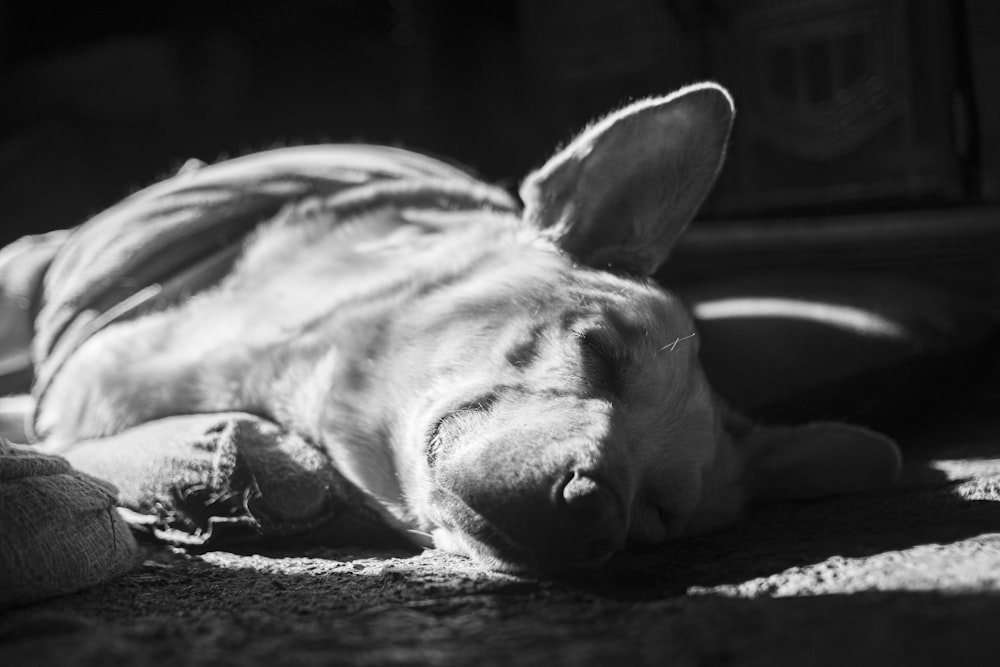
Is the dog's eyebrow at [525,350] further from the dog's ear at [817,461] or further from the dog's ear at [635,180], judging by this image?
the dog's ear at [817,461]

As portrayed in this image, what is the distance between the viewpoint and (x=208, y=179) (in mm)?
2543

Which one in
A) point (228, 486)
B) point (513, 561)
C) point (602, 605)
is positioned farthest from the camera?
point (228, 486)

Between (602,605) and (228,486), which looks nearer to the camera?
(602,605)

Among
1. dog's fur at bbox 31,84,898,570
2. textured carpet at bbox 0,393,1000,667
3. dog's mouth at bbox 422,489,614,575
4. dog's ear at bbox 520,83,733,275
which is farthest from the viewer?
dog's ear at bbox 520,83,733,275

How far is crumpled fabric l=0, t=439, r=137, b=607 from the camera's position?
134 cm

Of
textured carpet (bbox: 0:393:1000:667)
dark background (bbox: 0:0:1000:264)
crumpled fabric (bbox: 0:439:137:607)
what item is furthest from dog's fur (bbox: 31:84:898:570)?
dark background (bbox: 0:0:1000:264)

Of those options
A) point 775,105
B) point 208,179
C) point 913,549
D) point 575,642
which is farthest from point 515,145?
point 575,642

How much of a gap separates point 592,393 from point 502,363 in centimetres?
17

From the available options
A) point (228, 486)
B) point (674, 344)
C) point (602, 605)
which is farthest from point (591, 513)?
point (228, 486)

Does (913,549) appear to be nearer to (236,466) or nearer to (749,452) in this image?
(749,452)

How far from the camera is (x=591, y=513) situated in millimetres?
1392

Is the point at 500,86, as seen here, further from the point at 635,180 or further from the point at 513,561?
the point at 513,561

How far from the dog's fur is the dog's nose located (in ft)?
0.03

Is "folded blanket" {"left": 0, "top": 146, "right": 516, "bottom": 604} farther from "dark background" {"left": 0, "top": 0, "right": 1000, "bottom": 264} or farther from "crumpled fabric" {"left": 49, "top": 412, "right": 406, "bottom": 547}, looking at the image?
"dark background" {"left": 0, "top": 0, "right": 1000, "bottom": 264}
